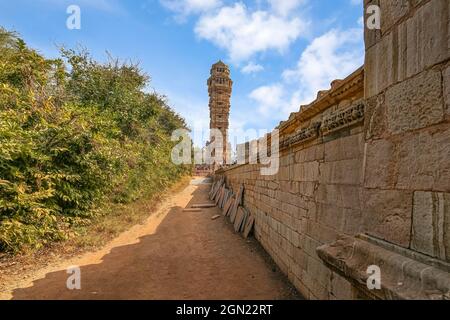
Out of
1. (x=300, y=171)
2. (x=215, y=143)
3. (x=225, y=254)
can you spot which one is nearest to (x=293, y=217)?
(x=300, y=171)

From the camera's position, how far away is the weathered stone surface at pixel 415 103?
137 centimetres

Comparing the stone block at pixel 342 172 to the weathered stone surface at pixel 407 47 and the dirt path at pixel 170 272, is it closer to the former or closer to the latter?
the weathered stone surface at pixel 407 47

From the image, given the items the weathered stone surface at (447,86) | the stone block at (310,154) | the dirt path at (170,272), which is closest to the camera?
the weathered stone surface at (447,86)

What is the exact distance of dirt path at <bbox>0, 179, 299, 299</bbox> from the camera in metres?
4.23

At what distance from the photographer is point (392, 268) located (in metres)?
1.42

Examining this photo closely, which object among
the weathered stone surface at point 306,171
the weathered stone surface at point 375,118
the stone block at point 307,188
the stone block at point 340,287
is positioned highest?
the weathered stone surface at point 375,118

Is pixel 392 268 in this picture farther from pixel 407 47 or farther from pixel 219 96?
pixel 219 96

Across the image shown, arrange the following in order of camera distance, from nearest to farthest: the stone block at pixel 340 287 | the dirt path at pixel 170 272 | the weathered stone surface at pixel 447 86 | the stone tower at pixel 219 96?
1. the weathered stone surface at pixel 447 86
2. the stone block at pixel 340 287
3. the dirt path at pixel 170 272
4. the stone tower at pixel 219 96

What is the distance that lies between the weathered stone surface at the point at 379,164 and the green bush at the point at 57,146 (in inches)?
239

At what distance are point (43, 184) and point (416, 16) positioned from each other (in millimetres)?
7691

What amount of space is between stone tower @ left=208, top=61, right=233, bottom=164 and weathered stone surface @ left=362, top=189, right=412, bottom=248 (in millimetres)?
22765

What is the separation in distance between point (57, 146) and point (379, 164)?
760cm

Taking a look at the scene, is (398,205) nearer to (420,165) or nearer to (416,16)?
(420,165)
